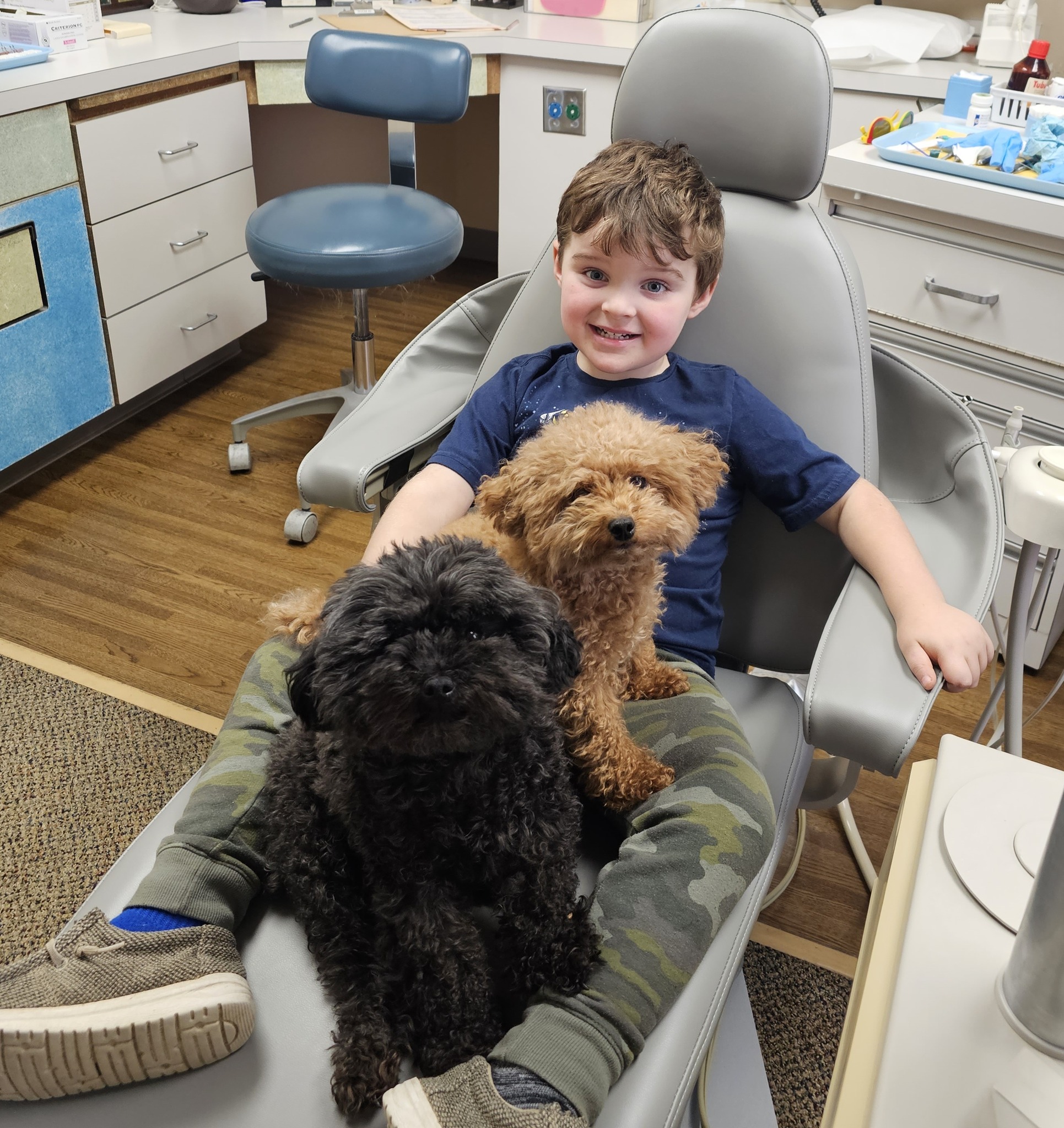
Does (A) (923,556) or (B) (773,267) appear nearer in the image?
(A) (923,556)

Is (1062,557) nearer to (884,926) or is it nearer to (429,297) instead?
(884,926)

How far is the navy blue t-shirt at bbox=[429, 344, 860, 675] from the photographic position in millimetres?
1213

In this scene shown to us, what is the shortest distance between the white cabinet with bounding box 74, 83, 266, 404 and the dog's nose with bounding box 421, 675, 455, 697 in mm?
2087

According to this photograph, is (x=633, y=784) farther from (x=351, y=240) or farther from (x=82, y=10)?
(x=82, y=10)

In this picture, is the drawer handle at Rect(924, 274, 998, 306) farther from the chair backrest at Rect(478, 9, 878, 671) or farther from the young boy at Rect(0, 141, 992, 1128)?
the young boy at Rect(0, 141, 992, 1128)

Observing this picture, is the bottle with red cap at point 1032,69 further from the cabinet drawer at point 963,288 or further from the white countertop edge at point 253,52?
the cabinet drawer at point 963,288

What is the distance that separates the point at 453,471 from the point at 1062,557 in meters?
1.15

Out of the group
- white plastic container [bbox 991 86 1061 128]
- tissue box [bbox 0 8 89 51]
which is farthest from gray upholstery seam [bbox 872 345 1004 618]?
tissue box [bbox 0 8 89 51]

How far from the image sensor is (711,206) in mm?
1219

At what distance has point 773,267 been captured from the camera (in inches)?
51.4

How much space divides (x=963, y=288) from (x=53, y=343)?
1.99 metres

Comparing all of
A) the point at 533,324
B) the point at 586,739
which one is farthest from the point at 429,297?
the point at 586,739

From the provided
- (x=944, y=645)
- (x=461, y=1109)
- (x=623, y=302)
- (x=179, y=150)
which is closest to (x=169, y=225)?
(x=179, y=150)

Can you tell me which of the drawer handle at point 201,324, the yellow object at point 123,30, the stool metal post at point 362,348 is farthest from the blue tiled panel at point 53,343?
the stool metal post at point 362,348
